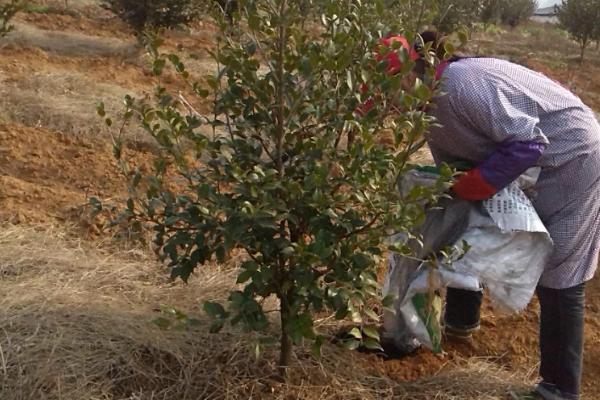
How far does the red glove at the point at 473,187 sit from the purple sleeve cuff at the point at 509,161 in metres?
0.02

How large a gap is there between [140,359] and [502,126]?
142 cm

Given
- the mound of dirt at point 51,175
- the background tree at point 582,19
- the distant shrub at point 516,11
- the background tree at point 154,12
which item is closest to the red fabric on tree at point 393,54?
the mound of dirt at point 51,175

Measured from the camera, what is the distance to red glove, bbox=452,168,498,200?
2.47 metres

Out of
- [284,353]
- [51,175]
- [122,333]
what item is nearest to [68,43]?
[51,175]

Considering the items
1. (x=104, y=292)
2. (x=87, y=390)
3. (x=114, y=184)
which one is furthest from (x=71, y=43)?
(x=87, y=390)

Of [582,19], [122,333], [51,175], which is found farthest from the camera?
[582,19]

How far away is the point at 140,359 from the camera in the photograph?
2.65m

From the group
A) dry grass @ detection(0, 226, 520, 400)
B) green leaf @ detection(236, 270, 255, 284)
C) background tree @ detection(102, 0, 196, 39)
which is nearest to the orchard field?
dry grass @ detection(0, 226, 520, 400)

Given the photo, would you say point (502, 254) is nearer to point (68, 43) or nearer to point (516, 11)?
point (68, 43)

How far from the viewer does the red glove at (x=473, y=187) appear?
247 centimetres

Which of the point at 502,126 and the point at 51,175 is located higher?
the point at 502,126

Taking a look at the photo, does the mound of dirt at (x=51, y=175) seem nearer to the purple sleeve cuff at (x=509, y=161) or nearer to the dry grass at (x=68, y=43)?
the purple sleeve cuff at (x=509, y=161)

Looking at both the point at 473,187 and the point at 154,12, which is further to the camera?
the point at 154,12

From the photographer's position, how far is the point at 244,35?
7.40ft
